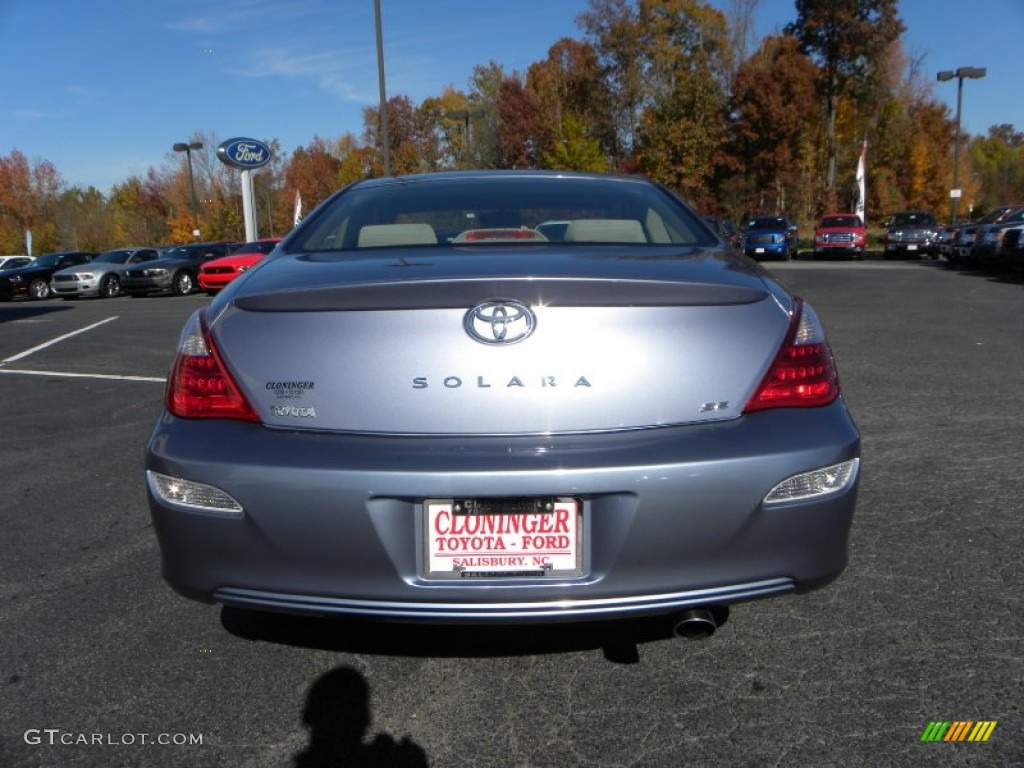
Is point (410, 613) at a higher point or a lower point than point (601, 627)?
higher

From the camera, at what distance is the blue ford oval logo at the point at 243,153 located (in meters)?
27.0

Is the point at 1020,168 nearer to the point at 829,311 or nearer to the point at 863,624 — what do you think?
the point at 829,311

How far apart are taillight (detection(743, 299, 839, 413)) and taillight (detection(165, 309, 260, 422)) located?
1.30 metres

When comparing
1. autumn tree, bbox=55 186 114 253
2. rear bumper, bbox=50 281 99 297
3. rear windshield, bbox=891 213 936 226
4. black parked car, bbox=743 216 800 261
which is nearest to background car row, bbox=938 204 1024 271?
rear windshield, bbox=891 213 936 226

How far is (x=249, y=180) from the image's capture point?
26.3m

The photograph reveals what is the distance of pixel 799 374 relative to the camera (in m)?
2.14

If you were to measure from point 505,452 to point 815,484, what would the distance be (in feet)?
2.58

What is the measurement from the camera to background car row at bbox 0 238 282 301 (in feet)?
71.4

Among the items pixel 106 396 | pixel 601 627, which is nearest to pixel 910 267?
pixel 106 396

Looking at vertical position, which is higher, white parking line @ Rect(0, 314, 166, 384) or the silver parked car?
the silver parked car

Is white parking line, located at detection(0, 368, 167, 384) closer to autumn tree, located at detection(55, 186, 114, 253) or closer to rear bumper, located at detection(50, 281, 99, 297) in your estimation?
rear bumper, located at detection(50, 281, 99, 297)

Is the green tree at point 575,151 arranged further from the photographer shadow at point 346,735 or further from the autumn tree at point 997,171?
the autumn tree at point 997,171

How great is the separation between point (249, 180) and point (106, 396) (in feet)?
69.3

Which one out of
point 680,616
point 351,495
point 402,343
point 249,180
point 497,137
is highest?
point 497,137
